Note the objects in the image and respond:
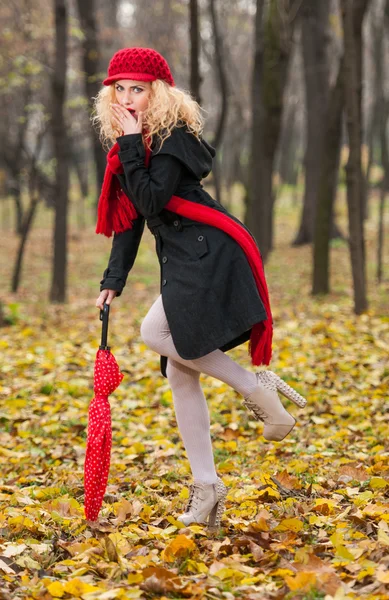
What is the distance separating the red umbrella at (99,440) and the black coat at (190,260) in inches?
15.9

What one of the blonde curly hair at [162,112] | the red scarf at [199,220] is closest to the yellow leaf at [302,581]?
the red scarf at [199,220]

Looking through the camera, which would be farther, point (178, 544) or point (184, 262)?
point (184, 262)

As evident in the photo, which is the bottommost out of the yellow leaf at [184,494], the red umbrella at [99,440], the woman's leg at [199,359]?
the yellow leaf at [184,494]

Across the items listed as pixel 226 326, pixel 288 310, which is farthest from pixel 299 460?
pixel 288 310

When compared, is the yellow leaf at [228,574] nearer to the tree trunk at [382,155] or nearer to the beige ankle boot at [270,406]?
the beige ankle boot at [270,406]

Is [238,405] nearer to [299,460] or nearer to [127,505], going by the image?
[299,460]

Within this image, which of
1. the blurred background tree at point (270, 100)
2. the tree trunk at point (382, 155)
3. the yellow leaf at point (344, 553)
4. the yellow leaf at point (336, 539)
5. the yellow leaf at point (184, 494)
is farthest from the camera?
the tree trunk at point (382, 155)

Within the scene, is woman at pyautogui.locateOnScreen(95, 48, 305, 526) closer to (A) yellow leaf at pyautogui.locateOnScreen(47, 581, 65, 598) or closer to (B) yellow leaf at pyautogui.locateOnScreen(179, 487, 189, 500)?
(B) yellow leaf at pyautogui.locateOnScreen(179, 487, 189, 500)

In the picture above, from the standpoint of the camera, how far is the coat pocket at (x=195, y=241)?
301 cm

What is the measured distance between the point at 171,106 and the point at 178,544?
1.75m

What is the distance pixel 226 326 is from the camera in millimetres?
3012

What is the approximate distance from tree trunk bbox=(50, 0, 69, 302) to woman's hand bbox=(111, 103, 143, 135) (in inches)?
352

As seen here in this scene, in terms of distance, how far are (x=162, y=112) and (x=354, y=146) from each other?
596 centimetres

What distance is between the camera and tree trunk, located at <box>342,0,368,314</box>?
8.27 m
